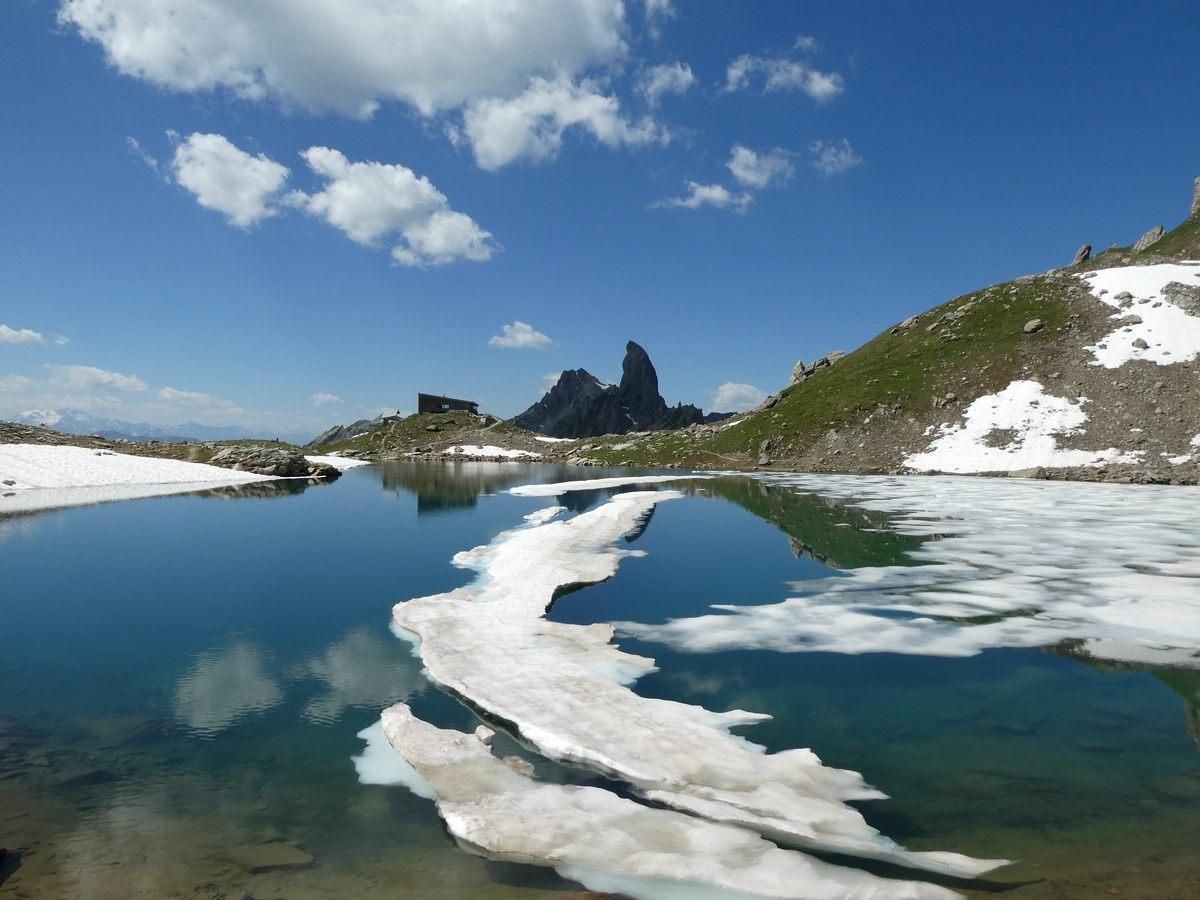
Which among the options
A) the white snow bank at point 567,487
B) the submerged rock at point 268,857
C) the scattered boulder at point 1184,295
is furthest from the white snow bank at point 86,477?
the scattered boulder at point 1184,295

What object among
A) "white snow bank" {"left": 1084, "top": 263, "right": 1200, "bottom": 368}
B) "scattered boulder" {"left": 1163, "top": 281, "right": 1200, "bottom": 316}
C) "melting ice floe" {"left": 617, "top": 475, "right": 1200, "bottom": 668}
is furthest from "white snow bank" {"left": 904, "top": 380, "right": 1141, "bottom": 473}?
"melting ice floe" {"left": 617, "top": 475, "right": 1200, "bottom": 668}

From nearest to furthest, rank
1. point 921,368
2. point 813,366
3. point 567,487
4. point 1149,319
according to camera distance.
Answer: point 567,487
point 1149,319
point 921,368
point 813,366

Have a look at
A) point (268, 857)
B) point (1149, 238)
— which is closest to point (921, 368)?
point (1149, 238)

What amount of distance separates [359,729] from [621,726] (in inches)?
205

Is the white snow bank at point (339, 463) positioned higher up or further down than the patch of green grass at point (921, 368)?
further down

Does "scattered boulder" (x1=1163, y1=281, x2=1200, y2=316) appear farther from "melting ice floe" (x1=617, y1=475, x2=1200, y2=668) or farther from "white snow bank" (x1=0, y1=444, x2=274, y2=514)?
"white snow bank" (x1=0, y1=444, x2=274, y2=514)

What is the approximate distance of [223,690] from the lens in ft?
46.5

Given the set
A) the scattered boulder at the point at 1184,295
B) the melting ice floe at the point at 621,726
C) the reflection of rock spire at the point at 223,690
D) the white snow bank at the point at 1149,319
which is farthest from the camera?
the scattered boulder at the point at 1184,295

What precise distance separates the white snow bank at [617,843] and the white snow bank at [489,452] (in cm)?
15115

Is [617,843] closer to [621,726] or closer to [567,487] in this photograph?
[621,726]

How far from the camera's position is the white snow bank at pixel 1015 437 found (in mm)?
79812

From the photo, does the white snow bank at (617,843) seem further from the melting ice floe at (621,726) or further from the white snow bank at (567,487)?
the white snow bank at (567,487)

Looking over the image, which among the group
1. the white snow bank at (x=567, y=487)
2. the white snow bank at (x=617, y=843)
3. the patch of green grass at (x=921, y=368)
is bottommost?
the white snow bank at (x=617, y=843)

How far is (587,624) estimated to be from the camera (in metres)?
19.3
